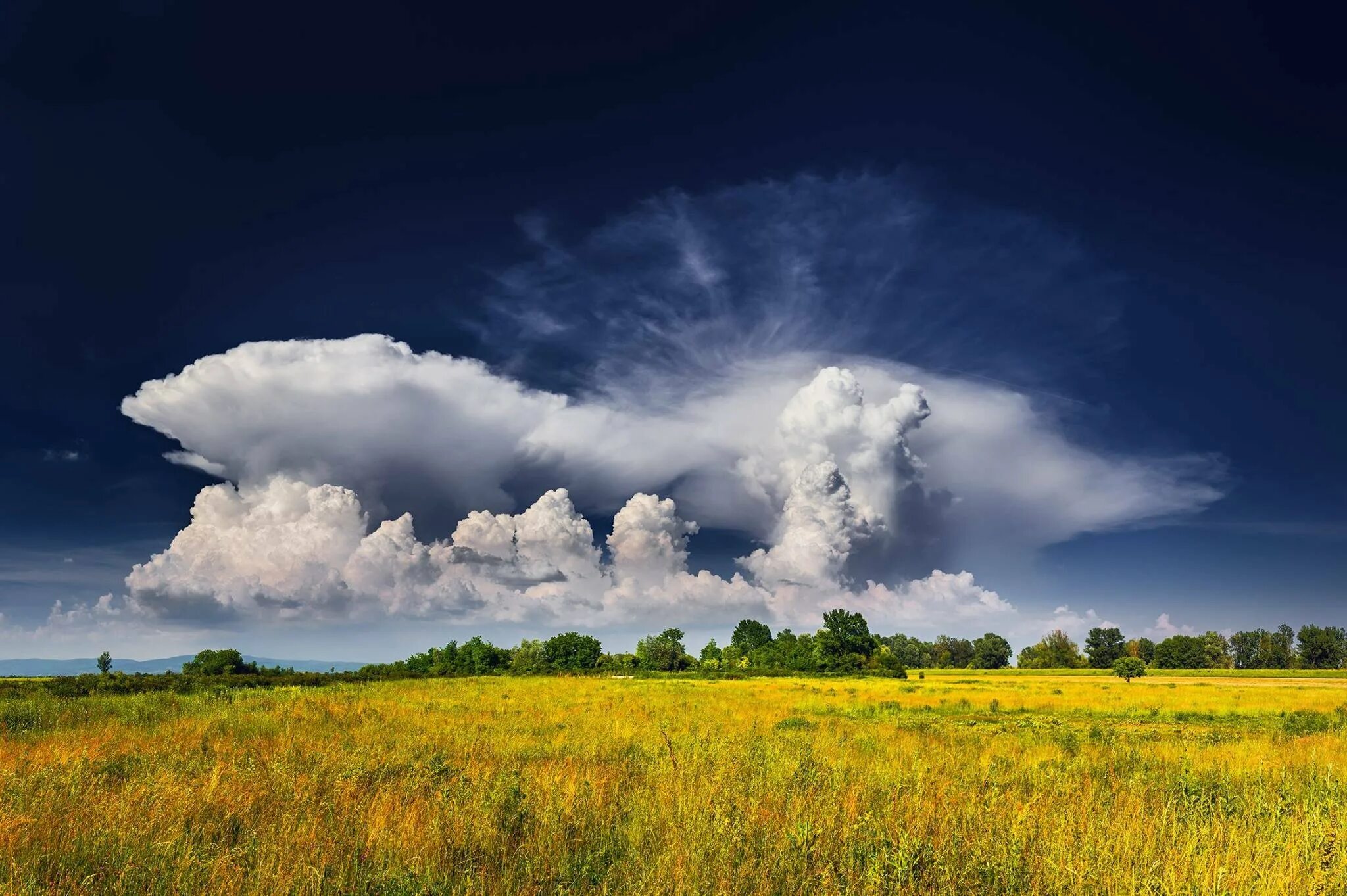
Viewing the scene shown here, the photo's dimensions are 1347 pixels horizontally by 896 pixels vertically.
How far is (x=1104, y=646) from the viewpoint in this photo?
165875 mm

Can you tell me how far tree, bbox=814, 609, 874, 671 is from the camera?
10180cm

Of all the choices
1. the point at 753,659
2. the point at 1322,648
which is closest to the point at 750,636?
the point at 753,659

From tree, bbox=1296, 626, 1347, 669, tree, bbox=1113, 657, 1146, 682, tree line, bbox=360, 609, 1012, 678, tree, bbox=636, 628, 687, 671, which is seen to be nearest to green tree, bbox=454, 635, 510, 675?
tree line, bbox=360, 609, 1012, 678

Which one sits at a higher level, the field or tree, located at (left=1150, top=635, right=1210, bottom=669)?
the field

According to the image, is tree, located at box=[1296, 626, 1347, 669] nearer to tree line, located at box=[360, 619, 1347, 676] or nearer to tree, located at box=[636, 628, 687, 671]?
tree line, located at box=[360, 619, 1347, 676]

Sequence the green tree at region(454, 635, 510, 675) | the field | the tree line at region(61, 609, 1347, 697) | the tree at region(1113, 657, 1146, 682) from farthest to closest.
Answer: the green tree at region(454, 635, 510, 675) → the tree at region(1113, 657, 1146, 682) → the tree line at region(61, 609, 1347, 697) → the field

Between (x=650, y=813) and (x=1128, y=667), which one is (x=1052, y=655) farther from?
(x=650, y=813)

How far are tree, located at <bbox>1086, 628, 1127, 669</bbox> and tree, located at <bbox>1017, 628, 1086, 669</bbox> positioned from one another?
553cm

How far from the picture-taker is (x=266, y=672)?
59.2 meters

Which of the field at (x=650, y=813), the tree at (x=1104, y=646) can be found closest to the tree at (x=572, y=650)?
the field at (x=650, y=813)

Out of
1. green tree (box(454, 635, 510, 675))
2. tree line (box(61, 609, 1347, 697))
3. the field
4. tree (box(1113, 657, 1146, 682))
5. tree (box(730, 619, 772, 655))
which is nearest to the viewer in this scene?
the field

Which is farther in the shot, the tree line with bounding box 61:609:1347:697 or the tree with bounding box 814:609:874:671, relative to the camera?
the tree with bounding box 814:609:874:671

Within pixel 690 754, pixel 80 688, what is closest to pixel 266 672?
pixel 80 688

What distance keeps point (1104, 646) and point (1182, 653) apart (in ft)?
64.9
